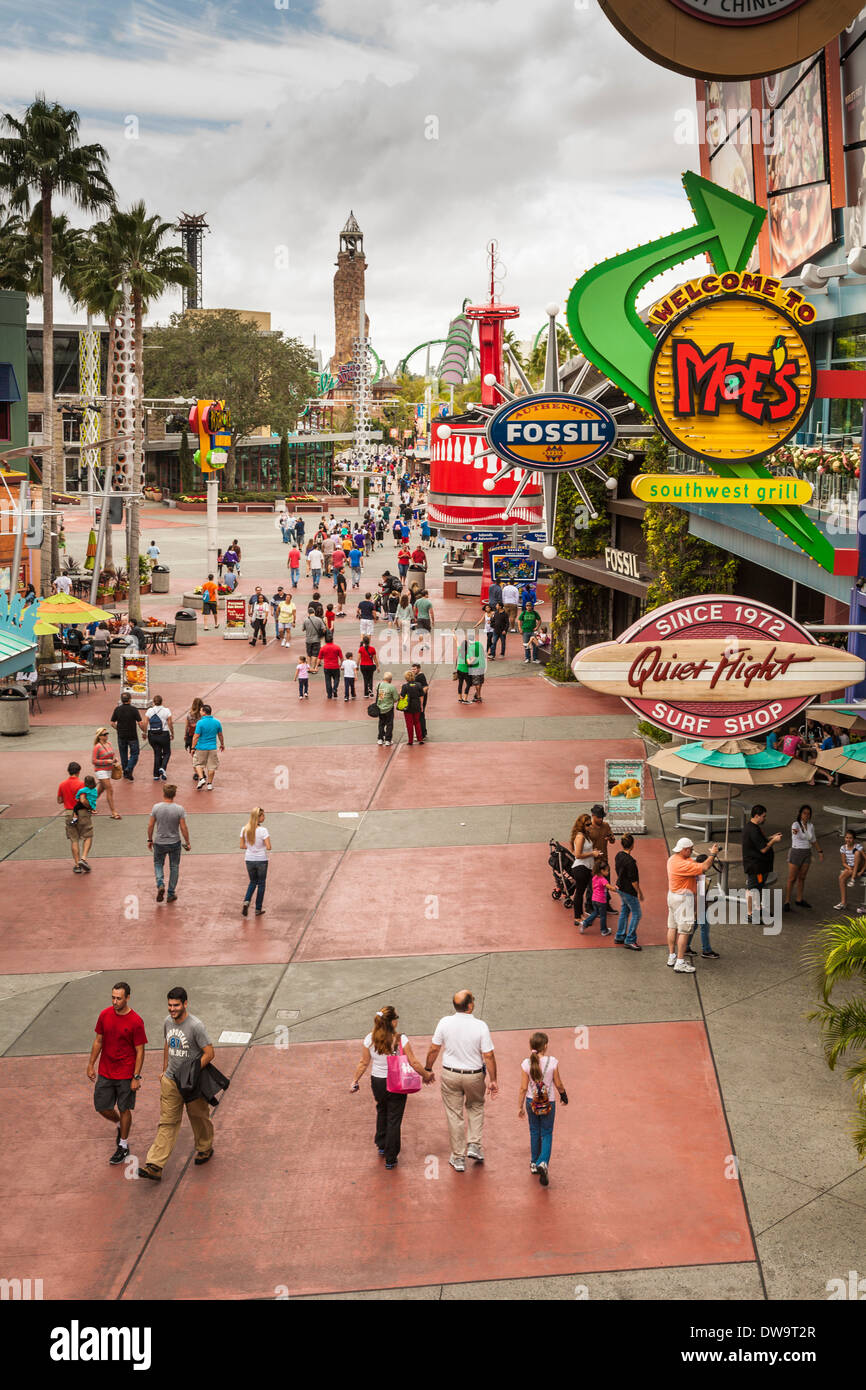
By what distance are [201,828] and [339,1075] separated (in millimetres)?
7856

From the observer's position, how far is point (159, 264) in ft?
124

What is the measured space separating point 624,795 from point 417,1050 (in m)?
7.33

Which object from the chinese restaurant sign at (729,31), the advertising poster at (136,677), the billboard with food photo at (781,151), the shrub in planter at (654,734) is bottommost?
the shrub in planter at (654,734)

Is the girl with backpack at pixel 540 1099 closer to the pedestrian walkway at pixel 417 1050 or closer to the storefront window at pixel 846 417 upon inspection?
the pedestrian walkway at pixel 417 1050

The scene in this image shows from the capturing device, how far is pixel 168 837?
608 inches

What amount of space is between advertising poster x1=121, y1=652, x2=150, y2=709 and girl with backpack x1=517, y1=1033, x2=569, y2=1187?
1506cm

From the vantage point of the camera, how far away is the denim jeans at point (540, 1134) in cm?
968

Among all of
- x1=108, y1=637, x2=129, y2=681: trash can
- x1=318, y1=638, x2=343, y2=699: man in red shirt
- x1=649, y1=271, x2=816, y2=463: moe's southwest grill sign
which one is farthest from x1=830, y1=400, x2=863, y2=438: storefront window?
x1=108, y1=637, x2=129, y2=681: trash can

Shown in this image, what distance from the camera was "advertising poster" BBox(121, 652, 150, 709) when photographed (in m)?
23.5

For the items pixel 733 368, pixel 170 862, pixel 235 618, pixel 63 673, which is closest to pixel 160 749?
pixel 170 862

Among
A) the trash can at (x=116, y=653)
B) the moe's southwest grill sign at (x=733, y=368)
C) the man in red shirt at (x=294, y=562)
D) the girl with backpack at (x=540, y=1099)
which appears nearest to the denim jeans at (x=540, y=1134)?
the girl with backpack at (x=540, y=1099)

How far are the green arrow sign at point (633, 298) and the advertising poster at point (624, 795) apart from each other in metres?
5.92

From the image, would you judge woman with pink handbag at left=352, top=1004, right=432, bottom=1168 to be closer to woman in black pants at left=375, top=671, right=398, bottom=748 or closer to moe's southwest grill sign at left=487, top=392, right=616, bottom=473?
moe's southwest grill sign at left=487, top=392, right=616, bottom=473

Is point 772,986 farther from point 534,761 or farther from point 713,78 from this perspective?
point 534,761
